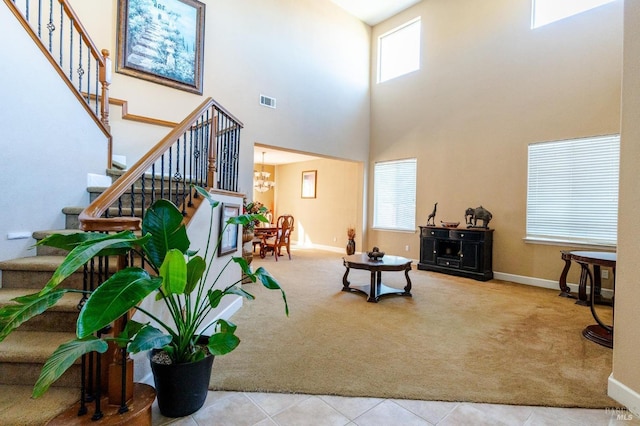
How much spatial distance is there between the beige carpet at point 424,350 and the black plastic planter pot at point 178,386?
320mm

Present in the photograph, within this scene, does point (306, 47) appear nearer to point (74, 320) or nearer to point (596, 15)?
point (596, 15)

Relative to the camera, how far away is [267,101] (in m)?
5.87

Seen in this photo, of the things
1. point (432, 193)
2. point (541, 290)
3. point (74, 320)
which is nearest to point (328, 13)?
point (432, 193)

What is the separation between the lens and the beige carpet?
2.05m

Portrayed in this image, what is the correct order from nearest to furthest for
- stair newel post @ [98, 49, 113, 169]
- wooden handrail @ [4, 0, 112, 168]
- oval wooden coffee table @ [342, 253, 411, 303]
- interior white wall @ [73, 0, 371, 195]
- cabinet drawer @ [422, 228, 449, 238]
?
wooden handrail @ [4, 0, 112, 168] → stair newel post @ [98, 49, 113, 169] → oval wooden coffee table @ [342, 253, 411, 303] → interior white wall @ [73, 0, 371, 195] → cabinet drawer @ [422, 228, 449, 238]

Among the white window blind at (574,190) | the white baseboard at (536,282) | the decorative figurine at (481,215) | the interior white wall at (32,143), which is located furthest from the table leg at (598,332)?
the interior white wall at (32,143)

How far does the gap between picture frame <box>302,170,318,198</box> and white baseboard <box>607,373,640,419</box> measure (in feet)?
25.6

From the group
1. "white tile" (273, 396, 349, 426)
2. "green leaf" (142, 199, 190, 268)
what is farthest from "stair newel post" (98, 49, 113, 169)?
"white tile" (273, 396, 349, 426)

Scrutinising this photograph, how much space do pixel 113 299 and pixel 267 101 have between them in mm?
5263

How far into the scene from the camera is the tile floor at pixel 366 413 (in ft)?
5.71

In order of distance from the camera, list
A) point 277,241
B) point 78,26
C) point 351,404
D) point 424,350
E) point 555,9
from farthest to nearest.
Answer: point 277,241 → point 555,9 → point 78,26 → point 424,350 → point 351,404

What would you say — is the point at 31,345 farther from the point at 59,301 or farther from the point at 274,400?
the point at 274,400

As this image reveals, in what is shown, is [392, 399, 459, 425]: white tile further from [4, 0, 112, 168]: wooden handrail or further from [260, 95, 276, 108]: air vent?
[260, 95, 276, 108]: air vent

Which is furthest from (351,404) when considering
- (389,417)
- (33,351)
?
(33,351)
